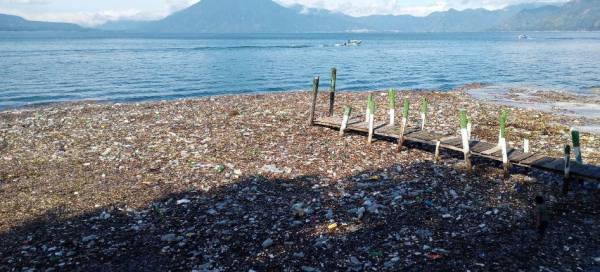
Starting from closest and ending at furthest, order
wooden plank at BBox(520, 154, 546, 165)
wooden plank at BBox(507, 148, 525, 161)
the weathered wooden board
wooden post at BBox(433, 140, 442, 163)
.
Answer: the weathered wooden board < wooden plank at BBox(520, 154, 546, 165) < wooden plank at BBox(507, 148, 525, 161) < wooden post at BBox(433, 140, 442, 163)

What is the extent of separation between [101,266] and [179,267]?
1.63 metres

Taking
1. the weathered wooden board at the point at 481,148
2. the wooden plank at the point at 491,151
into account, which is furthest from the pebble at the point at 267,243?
the wooden plank at the point at 491,151

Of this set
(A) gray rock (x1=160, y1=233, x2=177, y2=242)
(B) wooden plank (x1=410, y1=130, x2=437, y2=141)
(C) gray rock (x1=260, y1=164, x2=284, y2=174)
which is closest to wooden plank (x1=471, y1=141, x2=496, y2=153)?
(B) wooden plank (x1=410, y1=130, x2=437, y2=141)

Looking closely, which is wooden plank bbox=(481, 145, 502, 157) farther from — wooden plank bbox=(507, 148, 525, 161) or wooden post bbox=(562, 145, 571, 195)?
wooden post bbox=(562, 145, 571, 195)

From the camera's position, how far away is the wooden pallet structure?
13242 mm

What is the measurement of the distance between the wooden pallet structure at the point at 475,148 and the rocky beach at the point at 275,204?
21.1 inches

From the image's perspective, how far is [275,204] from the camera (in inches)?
508

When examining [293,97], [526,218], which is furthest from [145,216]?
[293,97]

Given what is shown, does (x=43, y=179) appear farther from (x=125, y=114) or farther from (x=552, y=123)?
(x=552, y=123)

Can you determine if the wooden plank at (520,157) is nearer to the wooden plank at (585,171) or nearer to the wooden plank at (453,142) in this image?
the wooden plank at (585,171)

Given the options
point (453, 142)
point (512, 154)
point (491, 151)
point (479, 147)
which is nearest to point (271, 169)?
point (453, 142)

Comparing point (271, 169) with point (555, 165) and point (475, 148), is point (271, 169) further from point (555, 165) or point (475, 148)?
point (555, 165)

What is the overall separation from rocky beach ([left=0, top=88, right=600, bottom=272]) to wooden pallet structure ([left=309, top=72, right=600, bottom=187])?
1.76ft

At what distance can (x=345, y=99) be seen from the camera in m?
33.8
